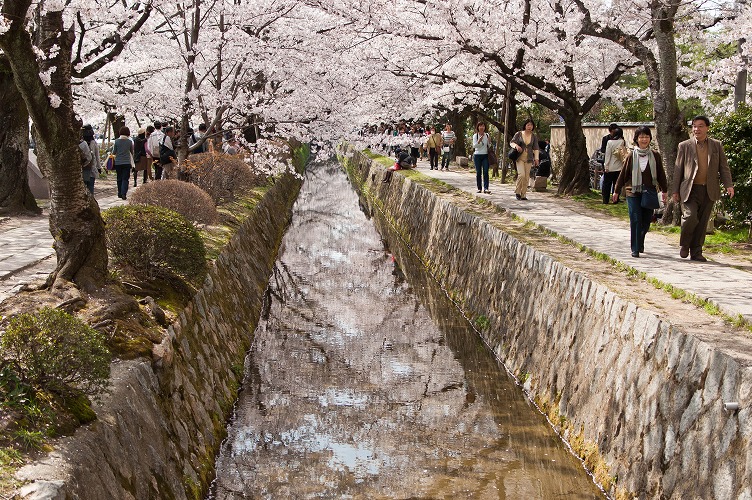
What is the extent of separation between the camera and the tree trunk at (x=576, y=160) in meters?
20.9

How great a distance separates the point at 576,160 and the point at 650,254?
31.3 ft

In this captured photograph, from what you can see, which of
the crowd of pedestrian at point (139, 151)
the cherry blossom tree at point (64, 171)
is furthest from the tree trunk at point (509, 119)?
the cherry blossom tree at point (64, 171)

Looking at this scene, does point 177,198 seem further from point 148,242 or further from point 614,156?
point 614,156

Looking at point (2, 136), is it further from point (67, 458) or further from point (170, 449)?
point (67, 458)

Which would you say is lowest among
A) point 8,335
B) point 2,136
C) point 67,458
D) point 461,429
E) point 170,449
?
point 461,429

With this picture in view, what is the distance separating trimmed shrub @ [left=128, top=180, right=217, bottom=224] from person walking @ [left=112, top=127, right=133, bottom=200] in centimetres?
616

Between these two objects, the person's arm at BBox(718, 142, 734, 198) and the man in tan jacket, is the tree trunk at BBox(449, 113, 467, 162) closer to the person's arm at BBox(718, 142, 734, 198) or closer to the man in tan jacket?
the man in tan jacket

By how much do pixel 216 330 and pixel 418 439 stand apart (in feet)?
10.6

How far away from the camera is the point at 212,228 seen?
1495 centimetres

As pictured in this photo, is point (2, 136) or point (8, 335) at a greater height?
point (2, 136)

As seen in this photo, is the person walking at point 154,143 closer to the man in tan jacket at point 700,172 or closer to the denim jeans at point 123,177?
the denim jeans at point 123,177

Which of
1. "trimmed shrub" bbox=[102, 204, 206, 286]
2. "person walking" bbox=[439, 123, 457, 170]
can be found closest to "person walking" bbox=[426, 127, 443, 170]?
"person walking" bbox=[439, 123, 457, 170]

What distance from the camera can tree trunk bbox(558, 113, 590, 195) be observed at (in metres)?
20.9

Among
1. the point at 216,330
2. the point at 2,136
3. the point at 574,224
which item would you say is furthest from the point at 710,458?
the point at 2,136
